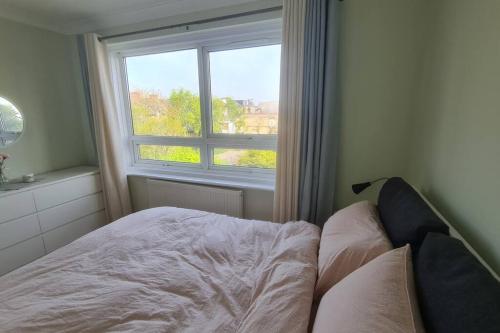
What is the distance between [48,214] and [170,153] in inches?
51.3

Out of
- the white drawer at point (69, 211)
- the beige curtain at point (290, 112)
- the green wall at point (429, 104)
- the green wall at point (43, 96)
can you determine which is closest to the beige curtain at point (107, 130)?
the white drawer at point (69, 211)

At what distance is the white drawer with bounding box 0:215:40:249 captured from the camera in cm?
206

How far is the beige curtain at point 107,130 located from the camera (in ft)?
8.32

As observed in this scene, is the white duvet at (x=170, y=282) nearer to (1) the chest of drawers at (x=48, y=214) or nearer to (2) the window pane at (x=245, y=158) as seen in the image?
(2) the window pane at (x=245, y=158)

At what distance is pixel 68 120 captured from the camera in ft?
9.51

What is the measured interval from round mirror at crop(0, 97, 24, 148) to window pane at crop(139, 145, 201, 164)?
1170 mm

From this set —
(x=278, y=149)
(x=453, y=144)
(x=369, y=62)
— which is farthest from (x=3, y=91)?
(x=453, y=144)

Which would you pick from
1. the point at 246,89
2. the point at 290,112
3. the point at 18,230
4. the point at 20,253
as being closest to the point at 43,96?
the point at 18,230

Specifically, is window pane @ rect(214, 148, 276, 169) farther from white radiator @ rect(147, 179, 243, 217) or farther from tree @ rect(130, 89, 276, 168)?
white radiator @ rect(147, 179, 243, 217)

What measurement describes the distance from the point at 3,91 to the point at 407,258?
351cm

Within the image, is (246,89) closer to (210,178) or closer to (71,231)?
(210,178)

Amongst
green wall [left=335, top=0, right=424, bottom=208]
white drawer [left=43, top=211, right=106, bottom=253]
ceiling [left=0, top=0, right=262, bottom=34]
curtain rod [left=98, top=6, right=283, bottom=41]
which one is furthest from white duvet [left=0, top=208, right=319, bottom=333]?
ceiling [left=0, top=0, right=262, bottom=34]

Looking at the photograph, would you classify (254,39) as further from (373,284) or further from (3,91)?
(3,91)

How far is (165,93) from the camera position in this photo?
2686 millimetres
